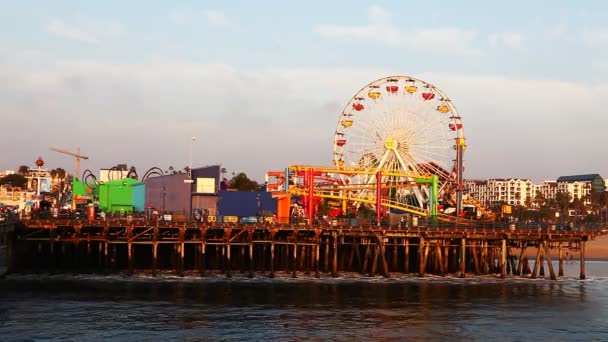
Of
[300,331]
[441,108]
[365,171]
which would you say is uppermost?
[441,108]

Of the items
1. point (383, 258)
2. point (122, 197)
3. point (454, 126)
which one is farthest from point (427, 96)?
point (122, 197)

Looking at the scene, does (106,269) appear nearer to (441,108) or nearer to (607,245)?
(441,108)

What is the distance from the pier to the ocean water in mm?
3182

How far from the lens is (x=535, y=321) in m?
55.4


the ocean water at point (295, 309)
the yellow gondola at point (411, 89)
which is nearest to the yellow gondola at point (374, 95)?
the yellow gondola at point (411, 89)

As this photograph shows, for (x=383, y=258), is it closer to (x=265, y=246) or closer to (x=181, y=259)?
(x=265, y=246)

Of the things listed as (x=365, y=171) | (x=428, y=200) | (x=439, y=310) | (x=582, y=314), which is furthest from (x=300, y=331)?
(x=428, y=200)

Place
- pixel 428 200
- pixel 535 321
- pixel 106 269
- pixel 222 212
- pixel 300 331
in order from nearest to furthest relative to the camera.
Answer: pixel 300 331 → pixel 535 321 → pixel 106 269 → pixel 222 212 → pixel 428 200

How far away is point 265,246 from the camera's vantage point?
84.9m

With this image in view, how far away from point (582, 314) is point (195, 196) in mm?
46482

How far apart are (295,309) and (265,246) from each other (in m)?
27.2

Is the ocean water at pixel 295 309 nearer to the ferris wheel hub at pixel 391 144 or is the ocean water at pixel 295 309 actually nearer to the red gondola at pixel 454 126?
the ferris wheel hub at pixel 391 144

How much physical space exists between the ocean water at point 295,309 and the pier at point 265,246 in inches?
125

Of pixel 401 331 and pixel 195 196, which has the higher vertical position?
pixel 195 196
